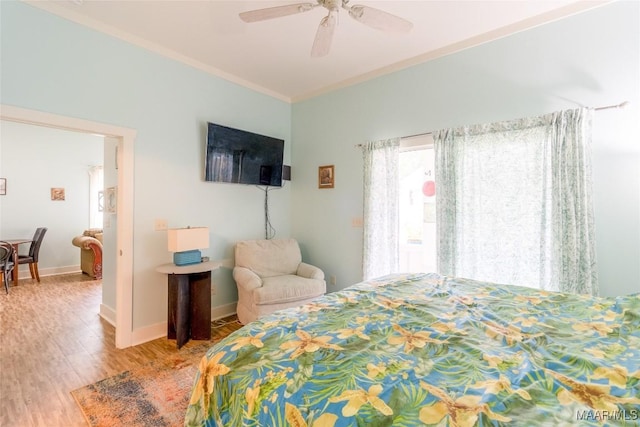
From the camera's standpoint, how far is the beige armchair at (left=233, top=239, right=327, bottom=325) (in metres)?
3.06

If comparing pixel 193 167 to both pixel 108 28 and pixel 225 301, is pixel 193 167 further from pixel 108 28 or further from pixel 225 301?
pixel 225 301

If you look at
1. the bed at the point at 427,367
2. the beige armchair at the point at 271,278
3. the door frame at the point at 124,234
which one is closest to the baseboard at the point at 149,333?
the door frame at the point at 124,234

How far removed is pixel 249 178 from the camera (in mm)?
3836

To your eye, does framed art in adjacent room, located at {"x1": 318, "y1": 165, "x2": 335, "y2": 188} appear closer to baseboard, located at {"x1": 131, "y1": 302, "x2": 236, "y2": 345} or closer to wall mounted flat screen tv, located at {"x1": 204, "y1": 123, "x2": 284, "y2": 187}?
wall mounted flat screen tv, located at {"x1": 204, "y1": 123, "x2": 284, "y2": 187}

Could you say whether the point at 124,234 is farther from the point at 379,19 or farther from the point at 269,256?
the point at 379,19

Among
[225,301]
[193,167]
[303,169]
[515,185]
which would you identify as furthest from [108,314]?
[515,185]

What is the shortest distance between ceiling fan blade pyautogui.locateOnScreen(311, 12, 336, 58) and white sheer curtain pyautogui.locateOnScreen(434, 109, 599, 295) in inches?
58.0

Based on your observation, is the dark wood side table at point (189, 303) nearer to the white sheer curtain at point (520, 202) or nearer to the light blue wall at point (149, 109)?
the light blue wall at point (149, 109)

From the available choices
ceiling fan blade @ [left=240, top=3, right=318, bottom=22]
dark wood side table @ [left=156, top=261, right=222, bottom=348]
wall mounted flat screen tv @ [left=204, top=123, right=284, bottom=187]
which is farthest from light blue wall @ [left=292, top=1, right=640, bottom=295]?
ceiling fan blade @ [left=240, top=3, right=318, bottom=22]

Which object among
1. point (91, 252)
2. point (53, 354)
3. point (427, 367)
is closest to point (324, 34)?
point (427, 367)

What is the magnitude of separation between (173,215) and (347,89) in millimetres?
2625

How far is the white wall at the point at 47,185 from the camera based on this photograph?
534 cm

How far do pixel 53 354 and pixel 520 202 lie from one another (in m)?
4.38

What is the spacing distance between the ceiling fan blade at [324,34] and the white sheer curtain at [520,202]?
1.47 m
